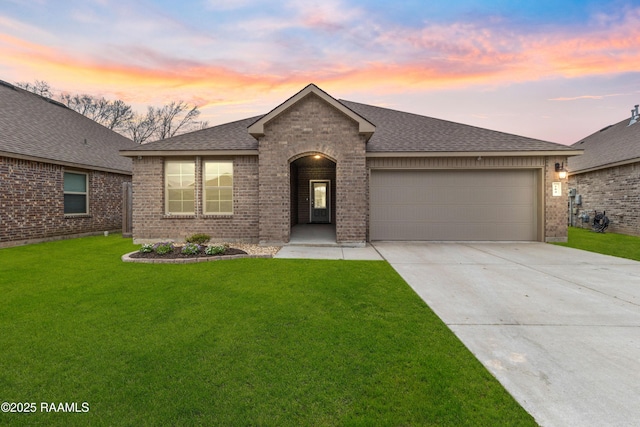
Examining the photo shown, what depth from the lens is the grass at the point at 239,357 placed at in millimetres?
1984

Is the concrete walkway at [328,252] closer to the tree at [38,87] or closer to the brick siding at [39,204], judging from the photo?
the brick siding at [39,204]

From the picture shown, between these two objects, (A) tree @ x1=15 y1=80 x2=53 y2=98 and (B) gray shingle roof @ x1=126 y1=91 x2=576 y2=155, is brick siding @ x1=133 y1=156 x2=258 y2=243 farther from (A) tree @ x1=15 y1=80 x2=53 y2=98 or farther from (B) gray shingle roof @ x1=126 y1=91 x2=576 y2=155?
(A) tree @ x1=15 y1=80 x2=53 y2=98

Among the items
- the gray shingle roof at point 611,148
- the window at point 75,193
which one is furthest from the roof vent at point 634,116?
the window at point 75,193

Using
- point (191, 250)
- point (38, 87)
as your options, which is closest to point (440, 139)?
point (191, 250)

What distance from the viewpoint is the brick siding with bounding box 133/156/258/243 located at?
9680 millimetres

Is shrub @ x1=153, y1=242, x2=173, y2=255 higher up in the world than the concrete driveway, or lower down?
higher up

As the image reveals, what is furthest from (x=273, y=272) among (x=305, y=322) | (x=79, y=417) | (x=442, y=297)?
(x=79, y=417)

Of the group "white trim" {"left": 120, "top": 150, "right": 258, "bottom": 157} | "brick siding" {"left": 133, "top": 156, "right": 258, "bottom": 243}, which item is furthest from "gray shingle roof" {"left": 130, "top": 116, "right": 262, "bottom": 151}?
"brick siding" {"left": 133, "top": 156, "right": 258, "bottom": 243}

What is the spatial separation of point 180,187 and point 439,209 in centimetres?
970

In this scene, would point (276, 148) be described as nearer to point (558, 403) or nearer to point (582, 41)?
point (558, 403)

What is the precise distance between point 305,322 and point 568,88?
1855cm

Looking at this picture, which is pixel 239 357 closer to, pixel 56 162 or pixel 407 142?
pixel 407 142

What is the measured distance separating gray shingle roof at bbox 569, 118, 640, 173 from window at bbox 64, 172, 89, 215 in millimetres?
24255

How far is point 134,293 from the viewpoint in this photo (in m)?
4.55
